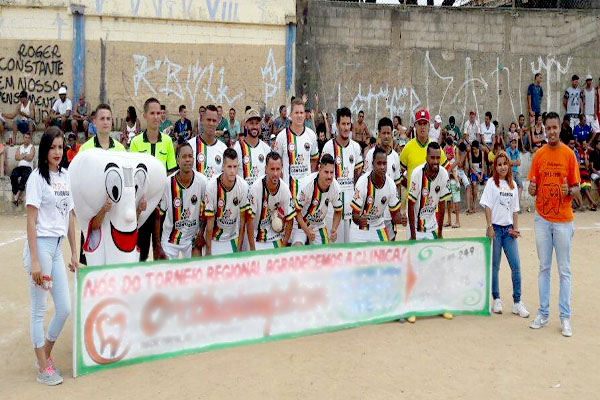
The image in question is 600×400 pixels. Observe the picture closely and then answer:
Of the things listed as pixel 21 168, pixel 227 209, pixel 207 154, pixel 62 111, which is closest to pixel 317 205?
pixel 227 209

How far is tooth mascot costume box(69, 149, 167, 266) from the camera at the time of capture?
20.5 ft

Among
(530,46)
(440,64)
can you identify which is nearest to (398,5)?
(440,64)

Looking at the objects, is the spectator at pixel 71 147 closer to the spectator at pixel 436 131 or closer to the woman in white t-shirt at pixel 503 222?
the spectator at pixel 436 131

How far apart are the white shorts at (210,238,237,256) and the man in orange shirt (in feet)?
11.1

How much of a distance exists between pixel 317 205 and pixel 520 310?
8.84 feet

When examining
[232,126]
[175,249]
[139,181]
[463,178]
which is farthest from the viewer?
[232,126]

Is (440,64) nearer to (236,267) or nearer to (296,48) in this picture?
(296,48)

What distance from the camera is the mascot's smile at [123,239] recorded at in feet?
20.9

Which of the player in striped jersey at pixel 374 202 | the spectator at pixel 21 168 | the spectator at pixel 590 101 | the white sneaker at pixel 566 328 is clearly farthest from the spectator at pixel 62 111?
the spectator at pixel 590 101

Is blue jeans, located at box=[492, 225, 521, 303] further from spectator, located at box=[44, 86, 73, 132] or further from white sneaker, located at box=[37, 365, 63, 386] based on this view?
spectator, located at box=[44, 86, 73, 132]

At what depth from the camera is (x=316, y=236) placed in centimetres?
809

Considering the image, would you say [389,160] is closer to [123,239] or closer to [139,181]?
[139,181]

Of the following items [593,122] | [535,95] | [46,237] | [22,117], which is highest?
[535,95]

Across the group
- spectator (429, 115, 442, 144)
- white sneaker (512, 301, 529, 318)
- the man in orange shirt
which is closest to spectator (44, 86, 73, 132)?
spectator (429, 115, 442, 144)
